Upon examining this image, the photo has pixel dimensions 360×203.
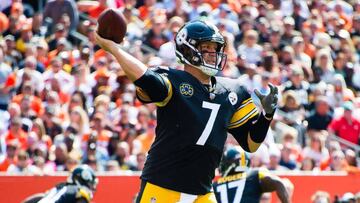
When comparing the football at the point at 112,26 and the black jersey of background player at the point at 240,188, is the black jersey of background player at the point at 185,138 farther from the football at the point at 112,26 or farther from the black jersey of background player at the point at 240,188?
the black jersey of background player at the point at 240,188

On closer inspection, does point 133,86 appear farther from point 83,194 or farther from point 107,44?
point 107,44

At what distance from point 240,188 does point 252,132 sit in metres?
2.90

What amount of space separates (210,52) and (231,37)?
30.6ft

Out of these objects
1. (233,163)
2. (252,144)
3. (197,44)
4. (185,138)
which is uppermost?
(197,44)

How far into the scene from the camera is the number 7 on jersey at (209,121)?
20.6ft

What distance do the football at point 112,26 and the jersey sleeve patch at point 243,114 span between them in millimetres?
910

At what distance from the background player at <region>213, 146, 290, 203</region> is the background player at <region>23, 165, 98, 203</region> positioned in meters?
1.20

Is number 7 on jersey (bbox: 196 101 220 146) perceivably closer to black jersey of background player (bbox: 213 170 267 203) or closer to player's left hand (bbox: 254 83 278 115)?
player's left hand (bbox: 254 83 278 115)

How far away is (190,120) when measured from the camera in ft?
20.6

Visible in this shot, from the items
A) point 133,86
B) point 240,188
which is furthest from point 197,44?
point 133,86

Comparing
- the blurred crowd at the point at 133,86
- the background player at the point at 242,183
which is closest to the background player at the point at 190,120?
the background player at the point at 242,183

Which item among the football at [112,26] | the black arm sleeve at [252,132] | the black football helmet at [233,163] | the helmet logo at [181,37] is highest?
the football at [112,26]

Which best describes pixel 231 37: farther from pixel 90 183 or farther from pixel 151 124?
pixel 90 183

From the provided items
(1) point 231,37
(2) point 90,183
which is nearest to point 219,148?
(2) point 90,183
